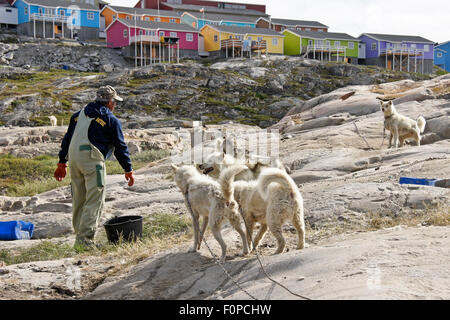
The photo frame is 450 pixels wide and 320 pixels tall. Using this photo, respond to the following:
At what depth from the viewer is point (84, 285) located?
6.11 meters

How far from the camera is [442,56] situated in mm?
82688

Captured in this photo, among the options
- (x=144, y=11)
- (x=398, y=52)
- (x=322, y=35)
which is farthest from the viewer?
(x=398, y=52)

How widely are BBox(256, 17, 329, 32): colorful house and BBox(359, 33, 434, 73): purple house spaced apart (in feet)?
28.9

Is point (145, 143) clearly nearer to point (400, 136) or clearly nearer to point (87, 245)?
point (400, 136)

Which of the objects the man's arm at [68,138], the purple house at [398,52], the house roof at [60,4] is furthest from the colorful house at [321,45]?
the man's arm at [68,138]

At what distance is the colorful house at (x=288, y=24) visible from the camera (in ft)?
249

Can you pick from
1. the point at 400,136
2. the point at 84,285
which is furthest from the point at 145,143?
the point at 84,285

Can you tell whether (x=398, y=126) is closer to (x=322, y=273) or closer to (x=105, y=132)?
(x=105, y=132)

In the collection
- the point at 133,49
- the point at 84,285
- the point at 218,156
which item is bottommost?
the point at 84,285

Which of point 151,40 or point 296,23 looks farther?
point 296,23

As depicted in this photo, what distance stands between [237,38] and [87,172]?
191 ft

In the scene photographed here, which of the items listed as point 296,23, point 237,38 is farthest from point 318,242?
point 296,23

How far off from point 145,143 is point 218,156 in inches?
657

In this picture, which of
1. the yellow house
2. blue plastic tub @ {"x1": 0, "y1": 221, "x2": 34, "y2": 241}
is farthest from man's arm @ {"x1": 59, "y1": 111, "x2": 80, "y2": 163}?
the yellow house
